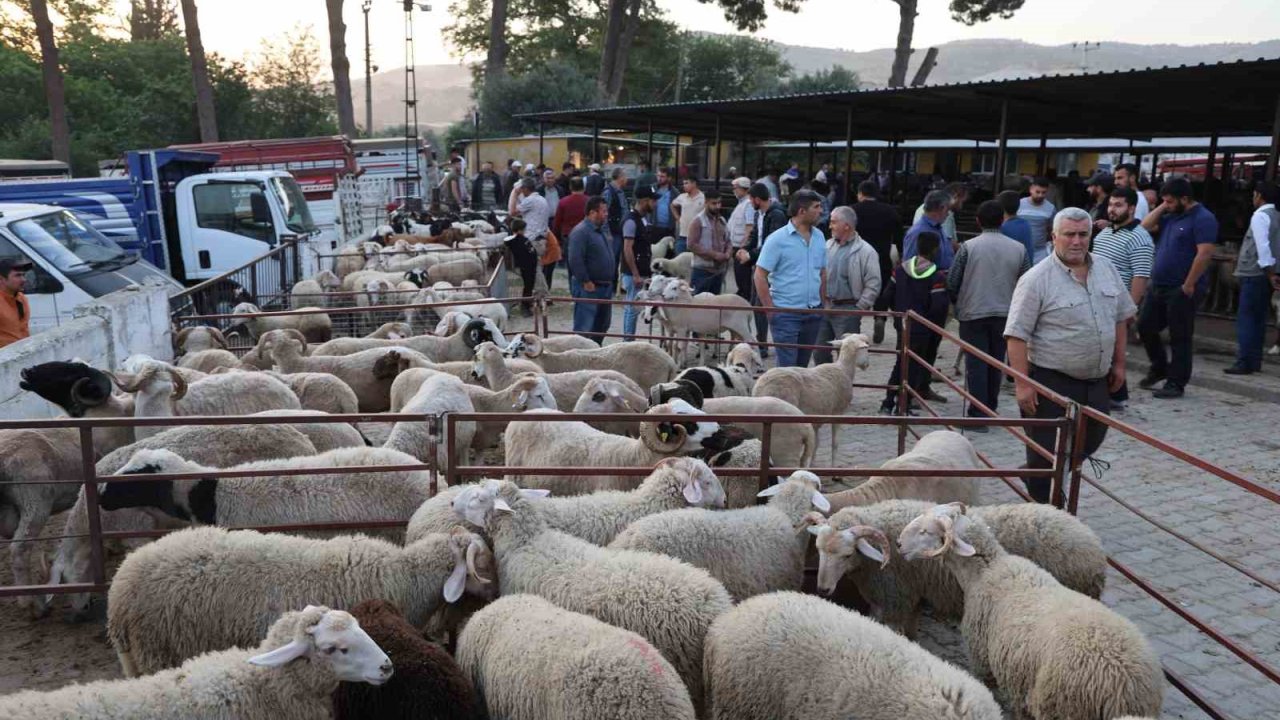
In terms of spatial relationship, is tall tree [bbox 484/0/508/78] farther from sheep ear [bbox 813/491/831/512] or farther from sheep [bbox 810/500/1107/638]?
sheep [bbox 810/500/1107/638]

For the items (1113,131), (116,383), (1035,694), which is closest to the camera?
(1035,694)

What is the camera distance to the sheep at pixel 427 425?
555cm

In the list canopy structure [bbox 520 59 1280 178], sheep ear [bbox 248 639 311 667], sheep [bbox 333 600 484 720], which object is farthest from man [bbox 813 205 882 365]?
sheep ear [bbox 248 639 311 667]

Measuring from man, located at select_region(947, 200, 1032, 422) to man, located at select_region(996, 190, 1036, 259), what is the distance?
56 cm

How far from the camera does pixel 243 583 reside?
3801mm

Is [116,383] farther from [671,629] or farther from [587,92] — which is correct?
[587,92]

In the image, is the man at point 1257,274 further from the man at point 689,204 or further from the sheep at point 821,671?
the sheep at point 821,671

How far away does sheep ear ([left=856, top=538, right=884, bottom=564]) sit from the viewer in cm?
406

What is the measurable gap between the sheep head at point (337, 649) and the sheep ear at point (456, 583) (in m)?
0.65

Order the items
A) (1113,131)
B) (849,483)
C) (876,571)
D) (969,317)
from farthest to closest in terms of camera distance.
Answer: (1113,131) < (969,317) < (849,483) < (876,571)

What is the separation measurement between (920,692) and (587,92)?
43068 millimetres

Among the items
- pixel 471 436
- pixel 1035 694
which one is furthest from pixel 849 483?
pixel 1035 694

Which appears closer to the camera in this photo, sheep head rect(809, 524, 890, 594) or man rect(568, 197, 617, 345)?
sheep head rect(809, 524, 890, 594)

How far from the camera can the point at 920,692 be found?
9.77 feet
